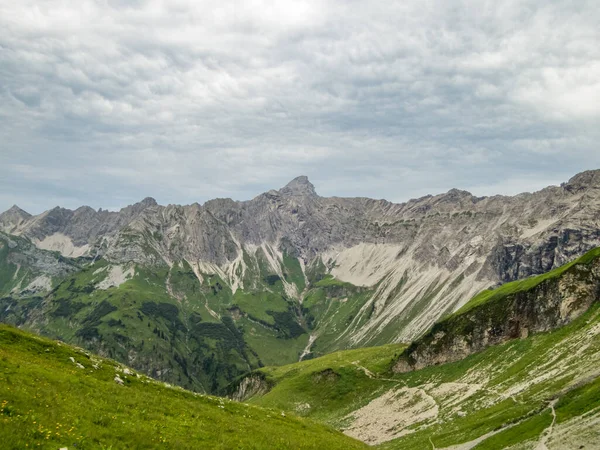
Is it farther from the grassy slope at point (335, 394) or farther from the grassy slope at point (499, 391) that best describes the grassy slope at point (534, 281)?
the grassy slope at point (335, 394)

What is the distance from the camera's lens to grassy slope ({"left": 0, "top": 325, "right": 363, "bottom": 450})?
27609 mm

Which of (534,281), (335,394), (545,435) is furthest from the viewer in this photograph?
(335,394)

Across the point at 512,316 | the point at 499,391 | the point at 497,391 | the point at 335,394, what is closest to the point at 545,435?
the point at 499,391

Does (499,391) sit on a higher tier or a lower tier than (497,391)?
higher

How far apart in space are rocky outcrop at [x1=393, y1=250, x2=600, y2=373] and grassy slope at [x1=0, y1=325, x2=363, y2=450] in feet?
339

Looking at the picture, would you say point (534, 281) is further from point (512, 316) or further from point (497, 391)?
point (497, 391)

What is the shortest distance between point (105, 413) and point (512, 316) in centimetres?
14410

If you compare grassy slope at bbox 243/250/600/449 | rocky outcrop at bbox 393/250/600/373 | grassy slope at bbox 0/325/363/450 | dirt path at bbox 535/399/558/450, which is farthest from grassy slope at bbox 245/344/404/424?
grassy slope at bbox 0/325/363/450

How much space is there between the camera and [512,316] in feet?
496

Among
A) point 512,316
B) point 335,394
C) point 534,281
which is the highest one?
point 534,281

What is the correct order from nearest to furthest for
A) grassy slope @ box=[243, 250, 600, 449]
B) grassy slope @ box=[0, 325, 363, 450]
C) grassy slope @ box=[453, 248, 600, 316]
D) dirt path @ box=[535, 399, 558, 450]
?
grassy slope @ box=[0, 325, 363, 450]
dirt path @ box=[535, 399, 558, 450]
grassy slope @ box=[243, 250, 600, 449]
grassy slope @ box=[453, 248, 600, 316]

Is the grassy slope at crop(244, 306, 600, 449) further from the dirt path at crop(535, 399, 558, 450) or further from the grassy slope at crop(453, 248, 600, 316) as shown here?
the grassy slope at crop(453, 248, 600, 316)

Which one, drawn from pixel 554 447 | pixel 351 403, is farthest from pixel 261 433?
pixel 351 403

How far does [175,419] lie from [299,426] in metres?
21.2
